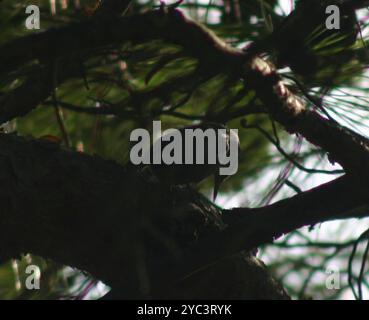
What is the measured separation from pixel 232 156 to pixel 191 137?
0.05m

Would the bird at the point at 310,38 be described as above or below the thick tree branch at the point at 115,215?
above

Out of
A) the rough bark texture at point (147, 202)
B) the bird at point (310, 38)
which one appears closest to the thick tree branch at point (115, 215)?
the rough bark texture at point (147, 202)

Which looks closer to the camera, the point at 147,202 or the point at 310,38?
the point at 147,202

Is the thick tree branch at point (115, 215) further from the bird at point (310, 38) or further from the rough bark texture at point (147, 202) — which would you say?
the bird at point (310, 38)

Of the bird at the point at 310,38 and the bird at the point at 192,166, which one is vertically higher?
the bird at the point at 310,38

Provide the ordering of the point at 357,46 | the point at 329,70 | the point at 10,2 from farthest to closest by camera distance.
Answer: the point at 10,2, the point at 329,70, the point at 357,46

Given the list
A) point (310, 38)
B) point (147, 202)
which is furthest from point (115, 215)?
point (310, 38)

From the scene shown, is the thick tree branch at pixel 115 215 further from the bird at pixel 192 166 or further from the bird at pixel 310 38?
the bird at pixel 310 38

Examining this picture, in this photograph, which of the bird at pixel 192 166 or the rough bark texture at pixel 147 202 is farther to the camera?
the bird at pixel 192 166

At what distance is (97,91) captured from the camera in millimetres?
1273

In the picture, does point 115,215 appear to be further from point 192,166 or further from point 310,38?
point 310,38

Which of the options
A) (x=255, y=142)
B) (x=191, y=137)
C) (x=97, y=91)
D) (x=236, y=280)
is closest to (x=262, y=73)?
(x=191, y=137)

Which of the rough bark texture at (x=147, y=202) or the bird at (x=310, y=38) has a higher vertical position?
the bird at (x=310, y=38)

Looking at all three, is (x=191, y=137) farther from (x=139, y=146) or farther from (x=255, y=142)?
(x=255, y=142)
